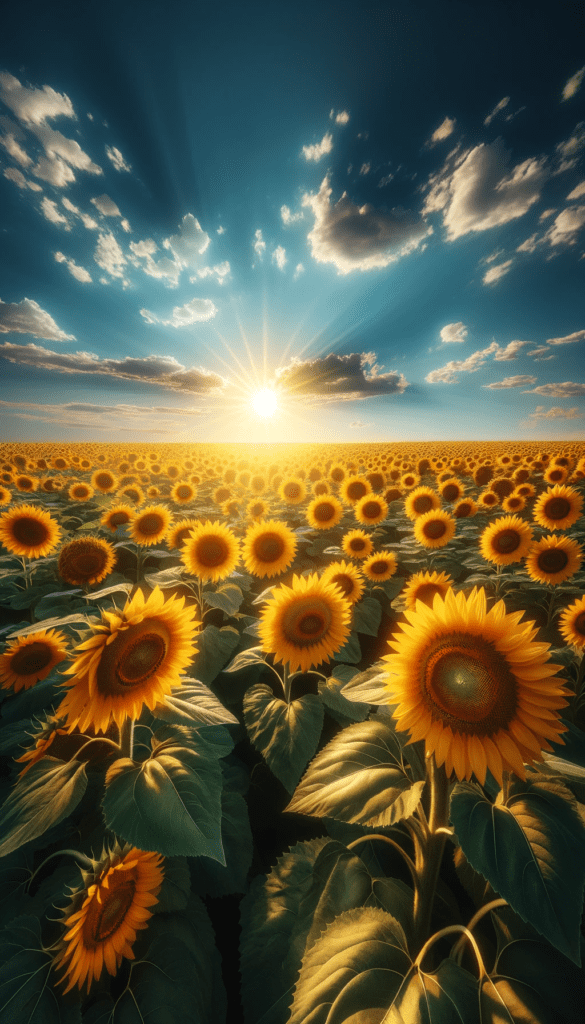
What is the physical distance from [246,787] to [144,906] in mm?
1233

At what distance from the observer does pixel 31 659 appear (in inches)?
103

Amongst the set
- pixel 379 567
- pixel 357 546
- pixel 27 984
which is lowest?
pixel 27 984

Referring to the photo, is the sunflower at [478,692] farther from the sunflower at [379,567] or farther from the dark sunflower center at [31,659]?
the sunflower at [379,567]

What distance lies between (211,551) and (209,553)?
0.04 meters

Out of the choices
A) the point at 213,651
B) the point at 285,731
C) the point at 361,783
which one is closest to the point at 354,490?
the point at 213,651

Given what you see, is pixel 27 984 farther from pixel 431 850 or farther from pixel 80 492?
pixel 80 492

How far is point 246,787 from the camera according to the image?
282 centimetres

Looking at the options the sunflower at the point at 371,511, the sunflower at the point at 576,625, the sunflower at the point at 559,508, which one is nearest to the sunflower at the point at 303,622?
the sunflower at the point at 576,625

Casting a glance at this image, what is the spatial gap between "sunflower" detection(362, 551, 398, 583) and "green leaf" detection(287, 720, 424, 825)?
3.84 metres

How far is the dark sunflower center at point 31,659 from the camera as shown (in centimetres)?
260

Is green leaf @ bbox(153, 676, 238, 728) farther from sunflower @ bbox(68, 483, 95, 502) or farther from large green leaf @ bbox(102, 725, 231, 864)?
sunflower @ bbox(68, 483, 95, 502)

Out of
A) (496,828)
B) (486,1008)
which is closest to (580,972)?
(486,1008)

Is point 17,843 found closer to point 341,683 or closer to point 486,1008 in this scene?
point 486,1008

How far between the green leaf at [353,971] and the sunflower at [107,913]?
77 cm
